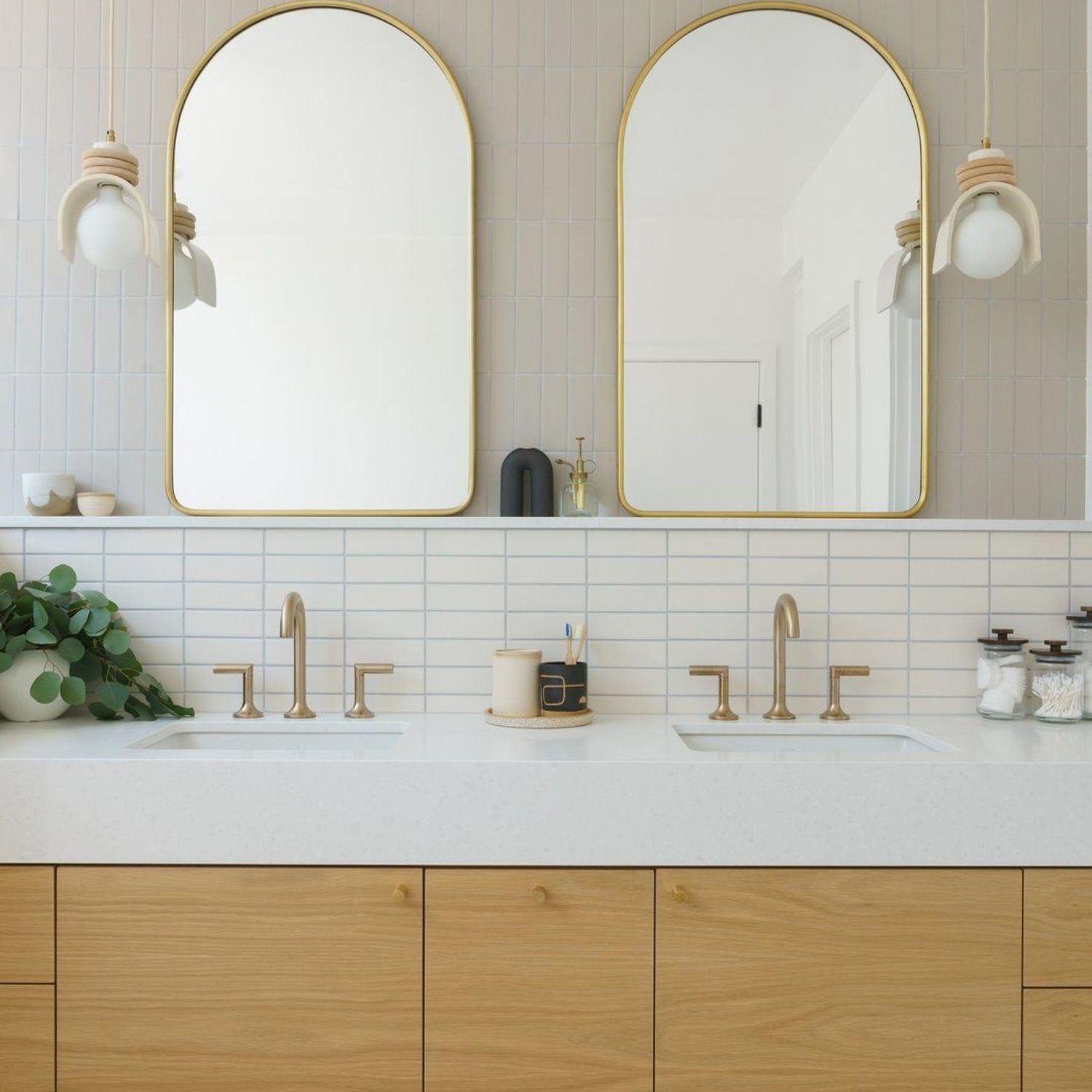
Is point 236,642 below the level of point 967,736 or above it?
above

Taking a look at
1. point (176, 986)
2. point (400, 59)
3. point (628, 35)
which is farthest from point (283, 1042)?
point (628, 35)

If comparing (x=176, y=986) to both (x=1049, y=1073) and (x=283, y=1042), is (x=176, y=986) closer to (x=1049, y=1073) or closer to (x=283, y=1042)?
(x=283, y=1042)

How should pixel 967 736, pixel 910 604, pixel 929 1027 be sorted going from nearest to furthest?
pixel 929 1027
pixel 967 736
pixel 910 604

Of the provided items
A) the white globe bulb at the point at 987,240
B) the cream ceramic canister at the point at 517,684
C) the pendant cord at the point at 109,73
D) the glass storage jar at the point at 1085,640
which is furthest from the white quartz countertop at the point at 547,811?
the pendant cord at the point at 109,73

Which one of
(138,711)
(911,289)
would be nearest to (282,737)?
(138,711)

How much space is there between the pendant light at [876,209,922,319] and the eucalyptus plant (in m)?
1.58

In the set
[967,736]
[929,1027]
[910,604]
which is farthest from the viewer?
[910,604]

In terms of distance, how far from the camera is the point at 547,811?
1.50 meters

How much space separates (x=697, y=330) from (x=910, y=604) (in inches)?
26.9

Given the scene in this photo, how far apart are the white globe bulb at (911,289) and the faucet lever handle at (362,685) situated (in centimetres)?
124

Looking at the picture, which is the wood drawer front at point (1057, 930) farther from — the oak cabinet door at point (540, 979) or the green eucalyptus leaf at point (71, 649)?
the green eucalyptus leaf at point (71, 649)

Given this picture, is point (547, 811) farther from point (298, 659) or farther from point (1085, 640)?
point (1085, 640)

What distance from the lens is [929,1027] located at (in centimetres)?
149

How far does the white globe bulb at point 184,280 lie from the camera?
6.63 ft
